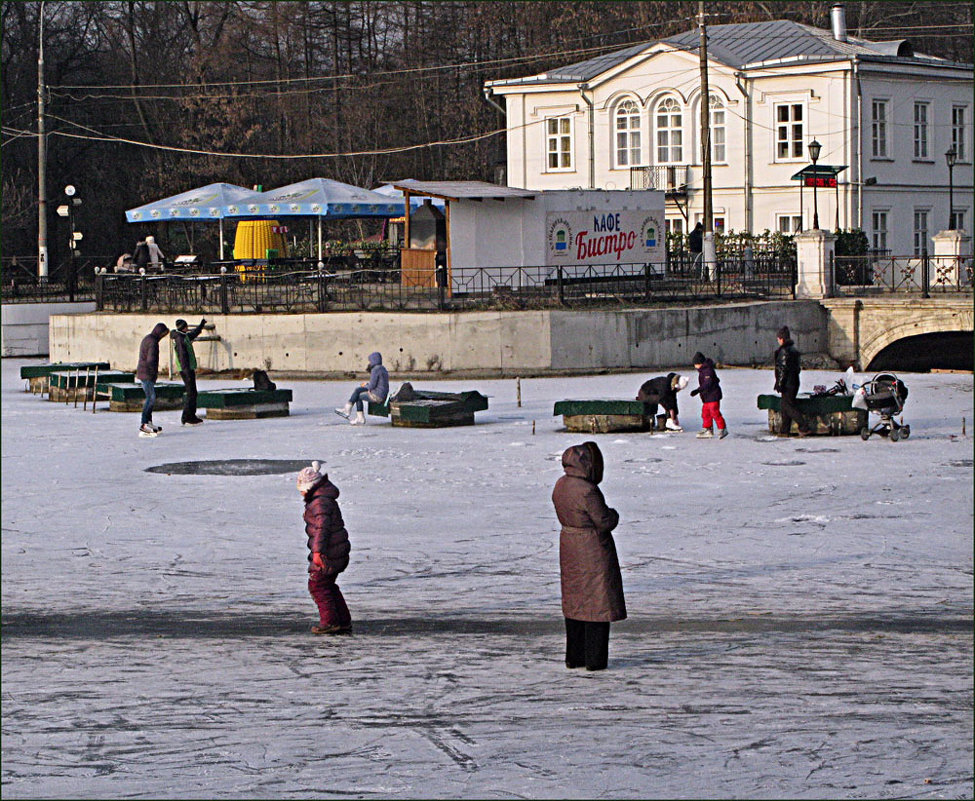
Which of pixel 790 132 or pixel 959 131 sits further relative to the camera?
pixel 959 131

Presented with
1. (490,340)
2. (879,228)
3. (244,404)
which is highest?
(879,228)

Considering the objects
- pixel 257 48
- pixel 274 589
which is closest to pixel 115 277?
pixel 274 589

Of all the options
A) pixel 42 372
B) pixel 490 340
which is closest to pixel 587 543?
pixel 490 340

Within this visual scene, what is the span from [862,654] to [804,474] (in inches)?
287

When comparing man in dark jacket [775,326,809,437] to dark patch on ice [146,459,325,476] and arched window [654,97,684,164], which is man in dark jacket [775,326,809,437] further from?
arched window [654,97,684,164]

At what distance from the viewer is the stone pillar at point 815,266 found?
32.7 m

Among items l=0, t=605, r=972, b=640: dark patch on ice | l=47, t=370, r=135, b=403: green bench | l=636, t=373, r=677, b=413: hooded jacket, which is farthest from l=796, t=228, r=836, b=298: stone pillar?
l=0, t=605, r=972, b=640: dark patch on ice

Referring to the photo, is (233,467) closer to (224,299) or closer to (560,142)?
(224,299)

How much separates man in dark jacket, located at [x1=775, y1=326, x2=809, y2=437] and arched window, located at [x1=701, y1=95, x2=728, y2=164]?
26.1 meters

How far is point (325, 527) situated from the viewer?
955cm

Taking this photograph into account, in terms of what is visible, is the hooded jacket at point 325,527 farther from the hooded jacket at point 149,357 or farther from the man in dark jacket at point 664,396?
the hooded jacket at point 149,357

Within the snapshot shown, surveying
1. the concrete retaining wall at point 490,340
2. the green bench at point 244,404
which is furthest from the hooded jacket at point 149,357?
the concrete retaining wall at point 490,340

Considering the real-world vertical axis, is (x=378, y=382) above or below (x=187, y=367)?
below

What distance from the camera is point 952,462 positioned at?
54.8 ft
